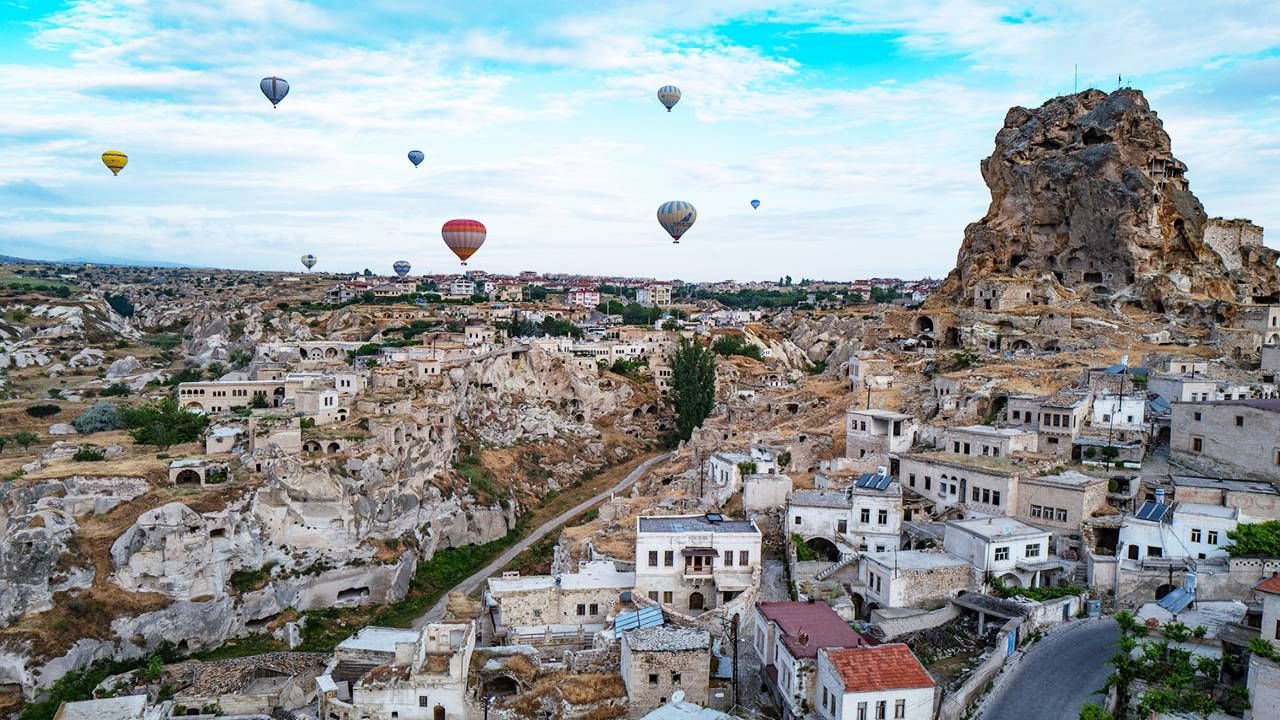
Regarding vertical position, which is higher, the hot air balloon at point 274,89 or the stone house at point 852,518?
the hot air balloon at point 274,89

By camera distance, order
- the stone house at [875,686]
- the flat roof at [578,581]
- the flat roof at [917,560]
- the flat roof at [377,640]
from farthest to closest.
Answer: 1. the flat roof at [578,581]
2. the flat roof at [377,640]
3. the flat roof at [917,560]
4. the stone house at [875,686]

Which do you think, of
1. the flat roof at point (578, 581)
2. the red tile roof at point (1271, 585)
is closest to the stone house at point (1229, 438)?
the red tile roof at point (1271, 585)

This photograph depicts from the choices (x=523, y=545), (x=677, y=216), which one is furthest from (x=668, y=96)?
(x=523, y=545)

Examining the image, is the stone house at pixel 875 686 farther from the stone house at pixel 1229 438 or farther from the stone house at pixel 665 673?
the stone house at pixel 1229 438

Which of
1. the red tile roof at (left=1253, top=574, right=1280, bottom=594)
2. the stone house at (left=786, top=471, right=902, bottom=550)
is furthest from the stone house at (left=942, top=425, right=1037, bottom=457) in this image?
the red tile roof at (left=1253, top=574, right=1280, bottom=594)

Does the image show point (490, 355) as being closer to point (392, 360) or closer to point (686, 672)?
point (392, 360)

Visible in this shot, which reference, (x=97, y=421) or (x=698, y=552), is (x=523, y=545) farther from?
(x=97, y=421)

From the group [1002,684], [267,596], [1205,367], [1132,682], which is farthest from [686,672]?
[1205,367]

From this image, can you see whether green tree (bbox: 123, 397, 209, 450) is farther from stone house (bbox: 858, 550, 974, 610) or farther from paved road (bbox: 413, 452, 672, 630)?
stone house (bbox: 858, 550, 974, 610)
